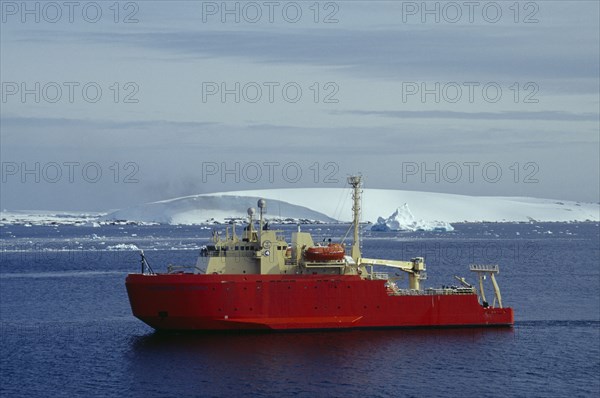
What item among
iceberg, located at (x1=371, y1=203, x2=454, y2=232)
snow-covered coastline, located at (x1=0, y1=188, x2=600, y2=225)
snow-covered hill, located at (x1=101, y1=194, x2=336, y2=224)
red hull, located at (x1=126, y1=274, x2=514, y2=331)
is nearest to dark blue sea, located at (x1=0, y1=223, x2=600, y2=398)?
red hull, located at (x1=126, y1=274, x2=514, y2=331)

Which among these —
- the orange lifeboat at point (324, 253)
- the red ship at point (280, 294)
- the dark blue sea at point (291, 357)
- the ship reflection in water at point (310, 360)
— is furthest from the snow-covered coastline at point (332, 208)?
the ship reflection in water at point (310, 360)

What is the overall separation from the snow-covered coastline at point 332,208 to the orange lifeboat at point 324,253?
8762 centimetres

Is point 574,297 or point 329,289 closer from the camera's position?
point 329,289

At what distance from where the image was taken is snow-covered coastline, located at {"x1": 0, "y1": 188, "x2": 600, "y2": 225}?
138000 mm

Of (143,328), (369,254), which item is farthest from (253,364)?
(369,254)

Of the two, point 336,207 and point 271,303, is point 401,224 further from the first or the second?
point 271,303

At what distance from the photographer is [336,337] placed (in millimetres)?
34406

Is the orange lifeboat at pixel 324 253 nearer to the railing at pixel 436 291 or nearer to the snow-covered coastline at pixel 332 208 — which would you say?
the railing at pixel 436 291

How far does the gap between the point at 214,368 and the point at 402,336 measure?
796 cm

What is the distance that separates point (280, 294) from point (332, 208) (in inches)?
4347

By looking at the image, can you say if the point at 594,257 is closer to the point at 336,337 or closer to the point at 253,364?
the point at 336,337

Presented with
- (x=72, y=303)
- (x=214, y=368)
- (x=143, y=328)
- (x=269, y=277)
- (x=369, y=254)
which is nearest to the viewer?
(x=214, y=368)

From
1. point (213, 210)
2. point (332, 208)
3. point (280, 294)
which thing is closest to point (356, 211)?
point (280, 294)

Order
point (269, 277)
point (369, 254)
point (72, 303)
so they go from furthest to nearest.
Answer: point (369, 254) < point (72, 303) < point (269, 277)
